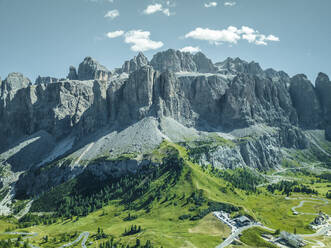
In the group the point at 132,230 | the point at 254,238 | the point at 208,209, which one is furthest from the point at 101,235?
the point at 254,238

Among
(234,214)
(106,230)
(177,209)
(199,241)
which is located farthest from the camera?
(177,209)

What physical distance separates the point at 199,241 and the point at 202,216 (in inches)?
1394

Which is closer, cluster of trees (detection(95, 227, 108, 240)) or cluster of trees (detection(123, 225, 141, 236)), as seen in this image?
cluster of trees (detection(123, 225, 141, 236))

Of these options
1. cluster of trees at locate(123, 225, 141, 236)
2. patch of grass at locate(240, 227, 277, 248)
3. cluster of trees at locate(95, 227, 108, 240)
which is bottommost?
cluster of trees at locate(95, 227, 108, 240)

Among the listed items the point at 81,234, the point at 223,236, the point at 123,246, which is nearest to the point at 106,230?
the point at 81,234

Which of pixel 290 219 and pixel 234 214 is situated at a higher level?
pixel 234 214

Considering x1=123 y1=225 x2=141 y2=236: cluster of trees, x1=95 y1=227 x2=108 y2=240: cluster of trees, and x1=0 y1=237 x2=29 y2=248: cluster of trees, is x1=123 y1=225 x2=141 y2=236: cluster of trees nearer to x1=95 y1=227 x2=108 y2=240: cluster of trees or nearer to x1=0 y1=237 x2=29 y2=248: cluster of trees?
x1=95 y1=227 x2=108 y2=240: cluster of trees

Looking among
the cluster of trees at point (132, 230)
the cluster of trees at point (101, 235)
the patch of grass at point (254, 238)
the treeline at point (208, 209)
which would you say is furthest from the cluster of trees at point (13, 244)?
the patch of grass at point (254, 238)

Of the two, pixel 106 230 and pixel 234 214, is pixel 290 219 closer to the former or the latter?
pixel 234 214

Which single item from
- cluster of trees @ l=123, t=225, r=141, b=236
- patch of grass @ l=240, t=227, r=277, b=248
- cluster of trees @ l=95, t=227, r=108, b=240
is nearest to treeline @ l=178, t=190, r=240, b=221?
patch of grass @ l=240, t=227, r=277, b=248

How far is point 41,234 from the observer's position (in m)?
188

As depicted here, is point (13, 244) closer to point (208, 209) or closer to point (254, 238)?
point (208, 209)

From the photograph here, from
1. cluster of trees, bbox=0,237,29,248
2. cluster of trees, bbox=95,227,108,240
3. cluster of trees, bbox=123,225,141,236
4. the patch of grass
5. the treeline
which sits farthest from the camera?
the treeline

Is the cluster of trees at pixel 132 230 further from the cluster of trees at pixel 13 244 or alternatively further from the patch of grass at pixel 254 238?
the patch of grass at pixel 254 238
